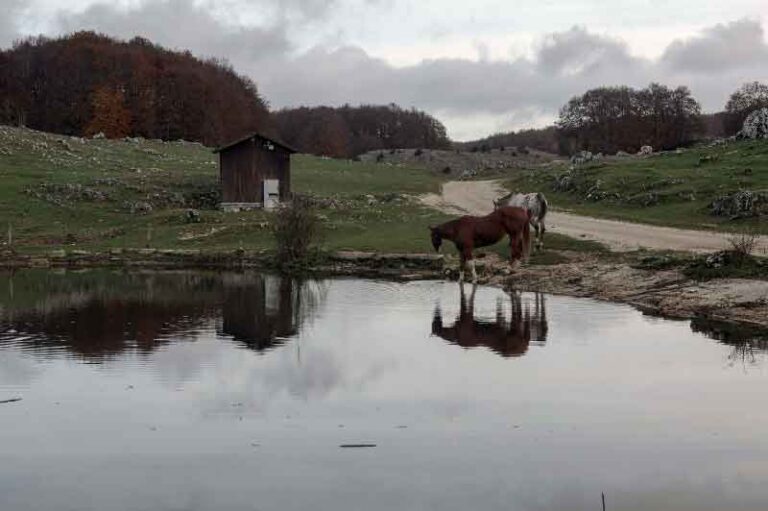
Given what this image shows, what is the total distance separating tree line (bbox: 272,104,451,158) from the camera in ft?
413

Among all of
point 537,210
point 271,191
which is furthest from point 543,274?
point 271,191

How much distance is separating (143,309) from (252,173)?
27735mm

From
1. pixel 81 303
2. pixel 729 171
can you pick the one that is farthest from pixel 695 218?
pixel 81 303

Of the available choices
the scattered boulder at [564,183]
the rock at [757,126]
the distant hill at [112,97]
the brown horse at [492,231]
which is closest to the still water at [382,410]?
the brown horse at [492,231]

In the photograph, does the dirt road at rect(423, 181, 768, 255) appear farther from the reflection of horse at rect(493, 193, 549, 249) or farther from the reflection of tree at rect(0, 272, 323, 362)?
the reflection of tree at rect(0, 272, 323, 362)

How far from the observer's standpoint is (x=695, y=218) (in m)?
34.9

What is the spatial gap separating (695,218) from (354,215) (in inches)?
575

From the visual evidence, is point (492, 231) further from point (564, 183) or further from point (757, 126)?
point (757, 126)

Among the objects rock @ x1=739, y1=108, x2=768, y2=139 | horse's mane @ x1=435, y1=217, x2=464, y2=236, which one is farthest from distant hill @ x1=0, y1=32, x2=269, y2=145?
horse's mane @ x1=435, y1=217, x2=464, y2=236

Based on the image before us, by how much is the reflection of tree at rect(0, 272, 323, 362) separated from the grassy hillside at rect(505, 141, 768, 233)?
53.7ft

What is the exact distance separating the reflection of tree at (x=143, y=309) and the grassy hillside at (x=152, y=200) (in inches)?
275

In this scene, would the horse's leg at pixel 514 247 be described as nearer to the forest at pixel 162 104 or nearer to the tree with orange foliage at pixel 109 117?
the forest at pixel 162 104

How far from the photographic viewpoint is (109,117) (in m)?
92.5

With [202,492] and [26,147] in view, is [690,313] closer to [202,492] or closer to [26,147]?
[202,492]
